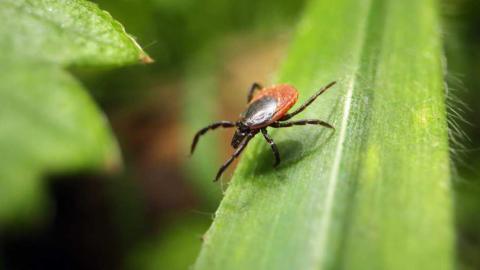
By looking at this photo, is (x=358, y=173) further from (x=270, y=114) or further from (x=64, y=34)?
(x=64, y=34)

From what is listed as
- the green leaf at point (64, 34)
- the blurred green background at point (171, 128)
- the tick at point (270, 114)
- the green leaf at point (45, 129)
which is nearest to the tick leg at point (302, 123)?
the tick at point (270, 114)

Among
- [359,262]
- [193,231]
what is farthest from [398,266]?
[193,231]

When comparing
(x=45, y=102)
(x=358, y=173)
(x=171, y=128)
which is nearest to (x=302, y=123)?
(x=358, y=173)

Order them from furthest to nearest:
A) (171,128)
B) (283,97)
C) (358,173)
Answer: (171,128) → (283,97) → (358,173)

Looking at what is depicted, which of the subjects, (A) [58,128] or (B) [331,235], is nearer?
(A) [58,128]

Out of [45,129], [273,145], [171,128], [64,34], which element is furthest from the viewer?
[171,128]

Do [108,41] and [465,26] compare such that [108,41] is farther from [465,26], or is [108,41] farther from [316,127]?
[465,26]

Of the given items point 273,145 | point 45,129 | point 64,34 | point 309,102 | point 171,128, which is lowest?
point 171,128
